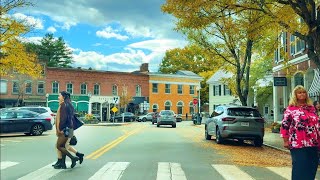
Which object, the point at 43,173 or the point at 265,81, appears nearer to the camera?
the point at 43,173

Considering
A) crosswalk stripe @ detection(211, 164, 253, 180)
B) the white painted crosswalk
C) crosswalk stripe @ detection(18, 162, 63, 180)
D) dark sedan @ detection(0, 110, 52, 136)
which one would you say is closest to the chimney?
dark sedan @ detection(0, 110, 52, 136)

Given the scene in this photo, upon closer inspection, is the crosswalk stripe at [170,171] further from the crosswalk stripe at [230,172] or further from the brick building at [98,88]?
the brick building at [98,88]

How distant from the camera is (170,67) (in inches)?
3578

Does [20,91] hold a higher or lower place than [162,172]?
higher

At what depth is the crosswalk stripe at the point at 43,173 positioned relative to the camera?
9109mm

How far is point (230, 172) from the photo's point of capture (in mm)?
10258

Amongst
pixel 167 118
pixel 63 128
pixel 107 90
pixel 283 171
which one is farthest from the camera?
pixel 107 90

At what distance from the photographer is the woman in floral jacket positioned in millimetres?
6492

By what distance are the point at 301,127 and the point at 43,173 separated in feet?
19.0

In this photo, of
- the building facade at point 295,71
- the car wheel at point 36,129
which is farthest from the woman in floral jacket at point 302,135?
the car wheel at point 36,129

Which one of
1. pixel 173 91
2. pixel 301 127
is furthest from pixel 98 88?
pixel 301 127

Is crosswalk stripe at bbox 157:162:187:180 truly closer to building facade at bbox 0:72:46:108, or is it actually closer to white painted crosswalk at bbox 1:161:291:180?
white painted crosswalk at bbox 1:161:291:180

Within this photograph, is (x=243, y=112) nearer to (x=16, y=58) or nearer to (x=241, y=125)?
(x=241, y=125)

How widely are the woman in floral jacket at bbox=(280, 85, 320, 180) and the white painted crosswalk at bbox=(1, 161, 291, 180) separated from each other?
115 inches
